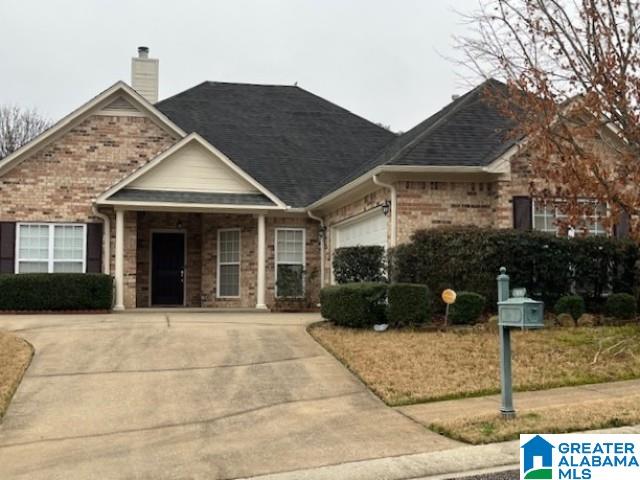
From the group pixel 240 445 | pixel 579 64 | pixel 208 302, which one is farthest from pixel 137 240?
pixel 240 445

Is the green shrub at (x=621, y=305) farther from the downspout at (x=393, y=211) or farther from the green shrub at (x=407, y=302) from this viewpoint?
the downspout at (x=393, y=211)

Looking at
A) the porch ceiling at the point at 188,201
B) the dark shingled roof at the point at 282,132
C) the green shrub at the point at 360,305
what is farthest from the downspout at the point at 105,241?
the green shrub at the point at 360,305

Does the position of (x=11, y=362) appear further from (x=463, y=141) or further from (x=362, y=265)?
(x=463, y=141)

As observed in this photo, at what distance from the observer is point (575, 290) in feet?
50.1

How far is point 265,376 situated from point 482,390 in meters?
2.94

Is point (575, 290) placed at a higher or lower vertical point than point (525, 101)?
lower

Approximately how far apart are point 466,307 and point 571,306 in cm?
196

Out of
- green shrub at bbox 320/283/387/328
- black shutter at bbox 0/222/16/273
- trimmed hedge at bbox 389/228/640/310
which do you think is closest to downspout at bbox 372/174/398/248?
trimmed hedge at bbox 389/228/640/310

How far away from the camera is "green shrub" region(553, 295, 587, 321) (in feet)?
46.5

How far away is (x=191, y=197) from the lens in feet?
64.1

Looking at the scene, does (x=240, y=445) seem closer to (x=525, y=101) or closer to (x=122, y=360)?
(x=122, y=360)

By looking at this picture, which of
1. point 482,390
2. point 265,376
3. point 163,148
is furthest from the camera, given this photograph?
point 163,148

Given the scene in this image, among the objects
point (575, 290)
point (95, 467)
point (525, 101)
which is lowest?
point (95, 467)

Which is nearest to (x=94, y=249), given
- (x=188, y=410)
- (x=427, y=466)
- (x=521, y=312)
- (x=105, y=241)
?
(x=105, y=241)
